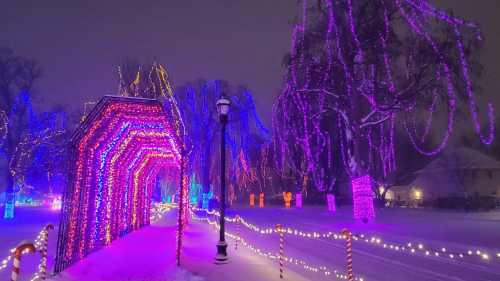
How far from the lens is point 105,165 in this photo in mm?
13070

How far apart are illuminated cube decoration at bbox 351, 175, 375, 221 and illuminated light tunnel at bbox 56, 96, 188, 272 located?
10.2m

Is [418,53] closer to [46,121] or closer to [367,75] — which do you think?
[367,75]

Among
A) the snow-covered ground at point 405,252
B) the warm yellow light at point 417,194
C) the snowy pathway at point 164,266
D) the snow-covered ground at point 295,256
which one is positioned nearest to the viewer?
Result: the snowy pathway at point 164,266

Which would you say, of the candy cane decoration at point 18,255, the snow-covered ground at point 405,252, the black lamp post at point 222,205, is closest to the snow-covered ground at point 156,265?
the black lamp post at point 222,205

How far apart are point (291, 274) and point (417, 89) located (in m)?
14.0

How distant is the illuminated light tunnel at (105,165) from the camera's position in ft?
33.4

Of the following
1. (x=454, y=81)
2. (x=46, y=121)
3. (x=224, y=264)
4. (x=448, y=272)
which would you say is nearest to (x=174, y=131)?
(x=224, y=264)

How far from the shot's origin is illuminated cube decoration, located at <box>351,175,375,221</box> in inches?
763

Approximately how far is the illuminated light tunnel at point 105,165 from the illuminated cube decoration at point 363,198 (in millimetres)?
10249

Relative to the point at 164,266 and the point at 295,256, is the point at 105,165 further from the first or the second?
the point at 295,256

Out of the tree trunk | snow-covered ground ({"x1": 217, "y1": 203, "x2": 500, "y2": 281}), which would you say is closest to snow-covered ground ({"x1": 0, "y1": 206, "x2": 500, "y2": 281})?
snow-covered ground ({"x1": 217, "y1": 203, "x2": 500, "y2": 281})

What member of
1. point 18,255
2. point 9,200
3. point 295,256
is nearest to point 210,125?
point 9,200

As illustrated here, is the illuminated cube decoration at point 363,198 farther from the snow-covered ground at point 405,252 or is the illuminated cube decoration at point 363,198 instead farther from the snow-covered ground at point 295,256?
the snow-covered ground at point 295,256

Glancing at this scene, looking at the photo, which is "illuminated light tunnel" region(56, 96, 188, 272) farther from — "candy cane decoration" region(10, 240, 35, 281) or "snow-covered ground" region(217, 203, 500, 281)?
"snow-covered ground" region(217, 203, 500, 281)
